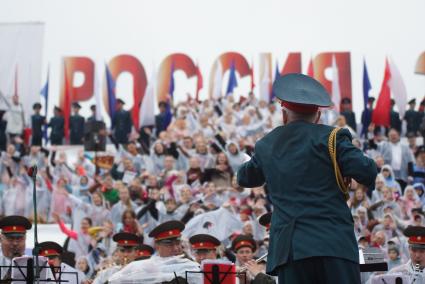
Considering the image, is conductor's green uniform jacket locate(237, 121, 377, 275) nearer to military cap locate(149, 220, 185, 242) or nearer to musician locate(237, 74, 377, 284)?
musician locate(237, 74, 377, 284)

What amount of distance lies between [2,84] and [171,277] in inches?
1054

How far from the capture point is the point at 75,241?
16906mm

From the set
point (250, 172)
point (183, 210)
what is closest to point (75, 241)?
point (183, 210)

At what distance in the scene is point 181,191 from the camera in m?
17.9

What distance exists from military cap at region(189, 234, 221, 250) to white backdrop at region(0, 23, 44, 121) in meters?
23.5

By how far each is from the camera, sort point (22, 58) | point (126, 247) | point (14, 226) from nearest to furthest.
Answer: point (14, 226)
point (126, 247)
point (22, 58)

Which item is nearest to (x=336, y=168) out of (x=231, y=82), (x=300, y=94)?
(x=300, y=94)

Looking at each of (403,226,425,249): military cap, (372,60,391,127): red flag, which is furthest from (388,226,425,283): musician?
(372,60,391,127): red flag

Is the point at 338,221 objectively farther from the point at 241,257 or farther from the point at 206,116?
the point at 206,116

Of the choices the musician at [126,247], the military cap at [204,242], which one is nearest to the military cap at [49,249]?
the musician at [126,247]

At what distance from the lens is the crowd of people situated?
14836 mm

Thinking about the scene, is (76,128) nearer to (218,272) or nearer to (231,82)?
(231,82)

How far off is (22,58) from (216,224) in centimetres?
1973

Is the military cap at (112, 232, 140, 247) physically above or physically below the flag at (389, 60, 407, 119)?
below
